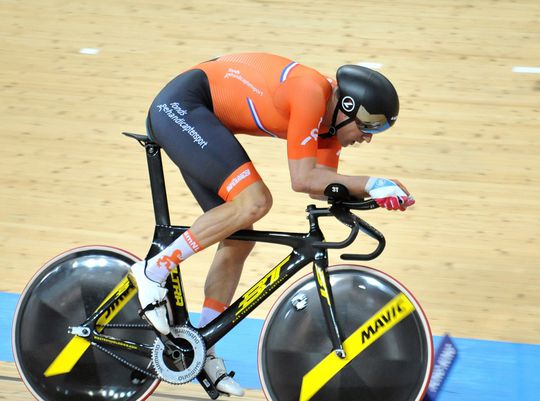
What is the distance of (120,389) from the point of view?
3.51 metres

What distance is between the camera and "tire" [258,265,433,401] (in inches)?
126

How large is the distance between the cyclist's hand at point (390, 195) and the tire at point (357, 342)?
1.18 ft

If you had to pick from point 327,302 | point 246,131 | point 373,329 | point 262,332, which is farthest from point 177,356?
point 246,131

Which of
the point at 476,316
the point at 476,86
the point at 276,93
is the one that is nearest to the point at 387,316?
the point at 276,93

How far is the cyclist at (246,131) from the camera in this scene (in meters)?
3.04

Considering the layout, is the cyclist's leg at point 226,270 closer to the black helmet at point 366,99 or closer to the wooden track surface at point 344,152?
the black helmet at point 366,99

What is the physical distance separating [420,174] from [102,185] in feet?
5.53

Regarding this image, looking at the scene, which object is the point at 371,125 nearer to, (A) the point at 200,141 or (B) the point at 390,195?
(B) the point at 390,195

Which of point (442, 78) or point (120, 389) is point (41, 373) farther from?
point (442, 78)

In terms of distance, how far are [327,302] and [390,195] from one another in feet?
1.57

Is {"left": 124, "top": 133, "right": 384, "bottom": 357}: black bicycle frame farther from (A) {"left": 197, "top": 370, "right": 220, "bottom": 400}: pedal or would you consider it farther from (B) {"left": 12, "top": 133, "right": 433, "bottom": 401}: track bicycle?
(A) {"left": 197, "top": 370, "right": 220, "bottom": 400}: pedal

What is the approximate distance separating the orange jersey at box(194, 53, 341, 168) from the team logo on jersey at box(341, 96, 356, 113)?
2.2 inches

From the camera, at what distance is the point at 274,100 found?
319 centimetres

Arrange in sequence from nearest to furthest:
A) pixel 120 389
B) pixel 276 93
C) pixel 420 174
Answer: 1. pixel 276 93
2. pixel 120 389
3. pixel 420 174
